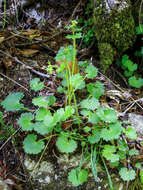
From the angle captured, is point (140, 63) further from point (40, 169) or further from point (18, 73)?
Result: point (40, 169)

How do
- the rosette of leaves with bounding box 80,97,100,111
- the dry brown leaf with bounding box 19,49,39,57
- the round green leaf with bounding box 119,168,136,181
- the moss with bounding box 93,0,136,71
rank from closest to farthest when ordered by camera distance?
the round green leaf with bounding box 119,168,136,181 → the rosette of leaves with bounding box 80,97,100,111 → the moss with bounding box 93,0,136,71 → the dry brown leaf with bounding box 19,49,39,57

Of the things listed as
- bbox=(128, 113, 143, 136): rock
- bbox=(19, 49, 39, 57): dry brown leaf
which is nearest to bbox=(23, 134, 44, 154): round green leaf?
bbox=(128, 113, 143, 136): rock

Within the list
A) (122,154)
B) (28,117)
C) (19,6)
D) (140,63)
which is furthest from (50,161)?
(19,6)

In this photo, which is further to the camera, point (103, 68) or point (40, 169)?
point (103, 68)

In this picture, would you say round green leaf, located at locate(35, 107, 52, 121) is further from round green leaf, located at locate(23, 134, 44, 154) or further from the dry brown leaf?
the dry brown leaf

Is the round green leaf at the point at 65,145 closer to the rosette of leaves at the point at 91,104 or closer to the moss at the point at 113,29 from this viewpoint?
the rosette of leaves at the point at 91,104
